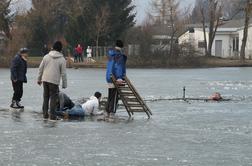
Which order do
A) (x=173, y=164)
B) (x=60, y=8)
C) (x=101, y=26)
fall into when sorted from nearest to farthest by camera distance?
(x=173, y=164) < (x=101, y=26) < (x=60, y=8)

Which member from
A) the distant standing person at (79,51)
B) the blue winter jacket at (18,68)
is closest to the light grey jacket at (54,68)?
the blue winter jacket at (18,68)

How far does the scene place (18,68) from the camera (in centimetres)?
1789

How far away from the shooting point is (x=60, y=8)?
82.2m

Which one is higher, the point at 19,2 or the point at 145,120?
the point at 19,2

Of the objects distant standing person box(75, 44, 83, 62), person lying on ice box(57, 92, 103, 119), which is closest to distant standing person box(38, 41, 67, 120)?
person lying on ice box(57, 92, 103, 119)

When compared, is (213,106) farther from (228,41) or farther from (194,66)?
(228,41)

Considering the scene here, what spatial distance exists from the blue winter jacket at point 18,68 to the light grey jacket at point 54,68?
259cm

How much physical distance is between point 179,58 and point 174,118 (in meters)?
38.5

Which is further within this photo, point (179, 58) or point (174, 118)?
point (179, 58)

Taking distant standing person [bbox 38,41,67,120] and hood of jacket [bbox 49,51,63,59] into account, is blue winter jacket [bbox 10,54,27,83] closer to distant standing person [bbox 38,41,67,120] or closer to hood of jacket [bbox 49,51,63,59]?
distant standing person [bbox 38,41,67,120]

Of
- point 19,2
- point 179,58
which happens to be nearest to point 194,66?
point 179,58

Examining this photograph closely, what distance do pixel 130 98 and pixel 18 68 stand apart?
3545 mm

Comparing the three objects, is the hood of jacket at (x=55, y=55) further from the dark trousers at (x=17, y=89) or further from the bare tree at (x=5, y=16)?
the bare tree at (x=5, y=16)

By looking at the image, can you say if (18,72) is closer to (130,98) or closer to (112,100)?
(112,100)
